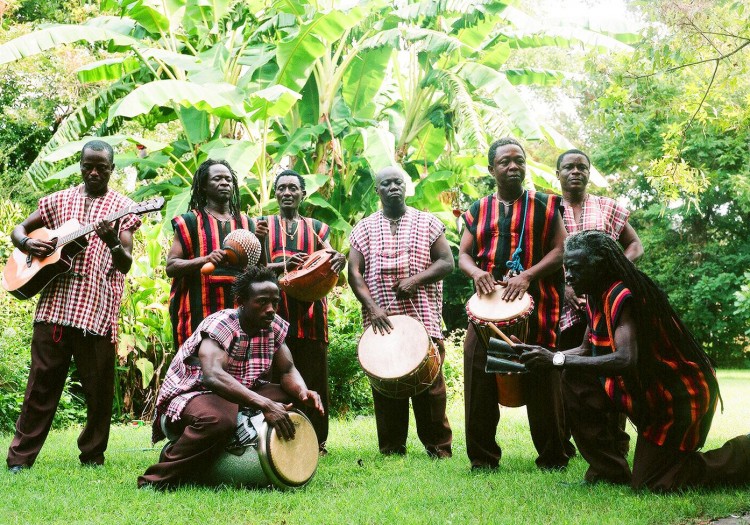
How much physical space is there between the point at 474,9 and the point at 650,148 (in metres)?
15.4

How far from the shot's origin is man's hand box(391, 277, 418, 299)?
239 inches

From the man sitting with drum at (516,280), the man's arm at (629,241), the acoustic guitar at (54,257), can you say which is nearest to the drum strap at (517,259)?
the man sitting with drum at (516,280)

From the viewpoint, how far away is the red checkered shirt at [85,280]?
18.4 feet

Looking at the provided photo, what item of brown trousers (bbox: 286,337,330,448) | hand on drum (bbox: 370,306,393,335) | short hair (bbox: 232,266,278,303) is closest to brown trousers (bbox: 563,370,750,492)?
hand on drum (bbox: 370,306,393,335)

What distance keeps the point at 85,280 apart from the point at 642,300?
146 inches

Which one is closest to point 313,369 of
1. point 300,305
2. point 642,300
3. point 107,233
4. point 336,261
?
point 300,305

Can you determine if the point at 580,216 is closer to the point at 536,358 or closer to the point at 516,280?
the point at 516,280

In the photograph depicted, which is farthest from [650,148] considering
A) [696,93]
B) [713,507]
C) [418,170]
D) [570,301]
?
[713,507]

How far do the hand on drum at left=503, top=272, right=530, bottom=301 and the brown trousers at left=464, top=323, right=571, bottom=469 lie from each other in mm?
382

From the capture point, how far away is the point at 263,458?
468 cm

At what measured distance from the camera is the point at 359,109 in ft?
40.4

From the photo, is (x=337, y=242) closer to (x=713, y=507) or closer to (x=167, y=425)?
(x=167, y=425)

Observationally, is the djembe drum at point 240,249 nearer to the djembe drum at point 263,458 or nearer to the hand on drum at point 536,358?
the djembe drum at point 263,458

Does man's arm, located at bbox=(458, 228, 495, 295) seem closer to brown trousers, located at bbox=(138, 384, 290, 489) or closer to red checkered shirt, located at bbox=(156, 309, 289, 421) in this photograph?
red checkered shirt, located at bbox=(156, 309, 289, 421)
